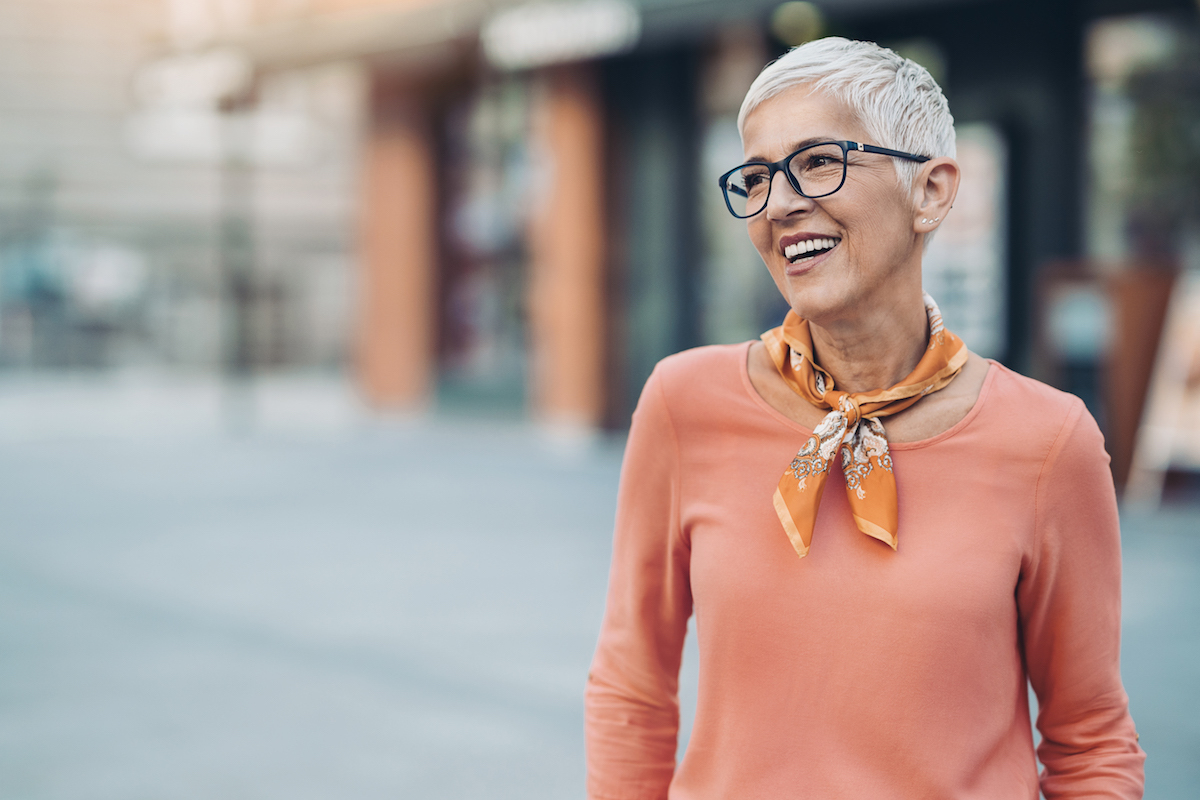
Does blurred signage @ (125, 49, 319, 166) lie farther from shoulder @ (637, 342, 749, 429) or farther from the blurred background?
shoulder @ (637, 342, 749, 429)

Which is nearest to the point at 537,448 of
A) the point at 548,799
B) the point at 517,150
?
the point at 517,150

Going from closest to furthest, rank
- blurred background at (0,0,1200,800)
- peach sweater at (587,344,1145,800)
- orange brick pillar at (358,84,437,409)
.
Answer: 1. peach sweater at (587,344,1145,800)
2. blurred background at (0,0,1200,800)
3. orange brick pillar at (358,84,437,409)

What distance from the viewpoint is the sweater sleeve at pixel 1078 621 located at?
1392 millimetres

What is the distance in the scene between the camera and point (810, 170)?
1.43 m

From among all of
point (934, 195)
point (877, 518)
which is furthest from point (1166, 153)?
point (877, 518)

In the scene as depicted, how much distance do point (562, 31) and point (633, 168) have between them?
1.68 m

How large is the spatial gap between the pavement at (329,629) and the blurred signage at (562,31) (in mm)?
3666

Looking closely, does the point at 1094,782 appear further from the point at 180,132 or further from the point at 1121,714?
the point at 180,132

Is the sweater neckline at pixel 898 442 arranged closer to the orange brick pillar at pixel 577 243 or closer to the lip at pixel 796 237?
the lip at pixel 796 237

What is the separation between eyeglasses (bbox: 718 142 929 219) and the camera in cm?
140

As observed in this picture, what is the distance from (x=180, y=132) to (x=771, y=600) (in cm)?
1721

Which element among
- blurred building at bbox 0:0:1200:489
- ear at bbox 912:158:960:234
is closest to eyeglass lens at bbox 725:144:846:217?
ear at bbox 912:158:960:234

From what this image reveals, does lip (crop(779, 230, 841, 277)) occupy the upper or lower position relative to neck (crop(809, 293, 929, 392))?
upper

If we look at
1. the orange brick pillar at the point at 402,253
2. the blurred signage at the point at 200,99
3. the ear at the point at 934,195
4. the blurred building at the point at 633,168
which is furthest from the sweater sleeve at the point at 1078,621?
the blurred signage at the point at 200,99
